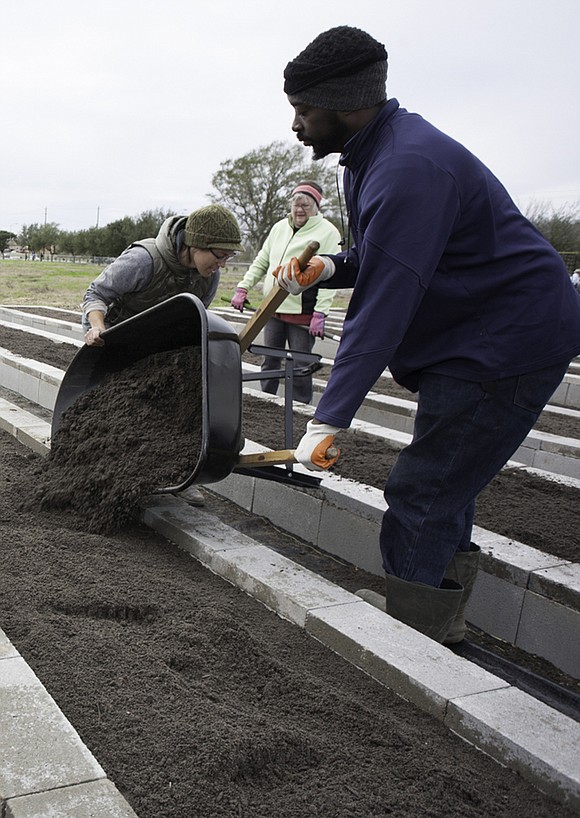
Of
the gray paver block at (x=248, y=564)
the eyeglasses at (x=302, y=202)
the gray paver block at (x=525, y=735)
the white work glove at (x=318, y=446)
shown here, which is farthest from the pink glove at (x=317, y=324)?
the gray paver block at (x=525, y=735)

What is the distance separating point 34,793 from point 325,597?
1.46 metres

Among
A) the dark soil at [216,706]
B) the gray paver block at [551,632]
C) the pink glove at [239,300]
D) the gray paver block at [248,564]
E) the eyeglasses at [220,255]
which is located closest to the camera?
the dark soil at [216,706]

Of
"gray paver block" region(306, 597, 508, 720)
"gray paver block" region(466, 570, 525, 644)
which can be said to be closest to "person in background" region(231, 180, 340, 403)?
"gray paver block" region(466, 570, 525, 644)

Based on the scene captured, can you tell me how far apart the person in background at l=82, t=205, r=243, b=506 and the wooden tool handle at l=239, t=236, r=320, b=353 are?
60 centimetres

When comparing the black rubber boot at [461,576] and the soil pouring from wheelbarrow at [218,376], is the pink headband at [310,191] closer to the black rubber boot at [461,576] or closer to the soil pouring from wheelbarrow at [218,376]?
the soil pouring from wheelbarrow at [218,376]

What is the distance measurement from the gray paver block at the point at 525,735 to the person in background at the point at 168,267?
2205 mm

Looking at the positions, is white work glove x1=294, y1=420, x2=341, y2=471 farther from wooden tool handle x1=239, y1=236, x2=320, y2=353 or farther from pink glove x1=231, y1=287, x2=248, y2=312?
pink glove x1=231, y1=287, x2=248, y2=312

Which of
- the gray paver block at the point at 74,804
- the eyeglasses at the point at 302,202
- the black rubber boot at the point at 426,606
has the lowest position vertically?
the gray paver block at the point at 74,804

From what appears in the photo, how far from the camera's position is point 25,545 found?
10.9ft

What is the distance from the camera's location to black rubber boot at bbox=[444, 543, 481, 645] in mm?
3101

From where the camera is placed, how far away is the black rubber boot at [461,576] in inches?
122

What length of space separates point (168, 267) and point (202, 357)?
1.09 metres

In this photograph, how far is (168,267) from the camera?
4145 mm

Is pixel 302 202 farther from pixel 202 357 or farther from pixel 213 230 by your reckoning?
pixel 202 357
